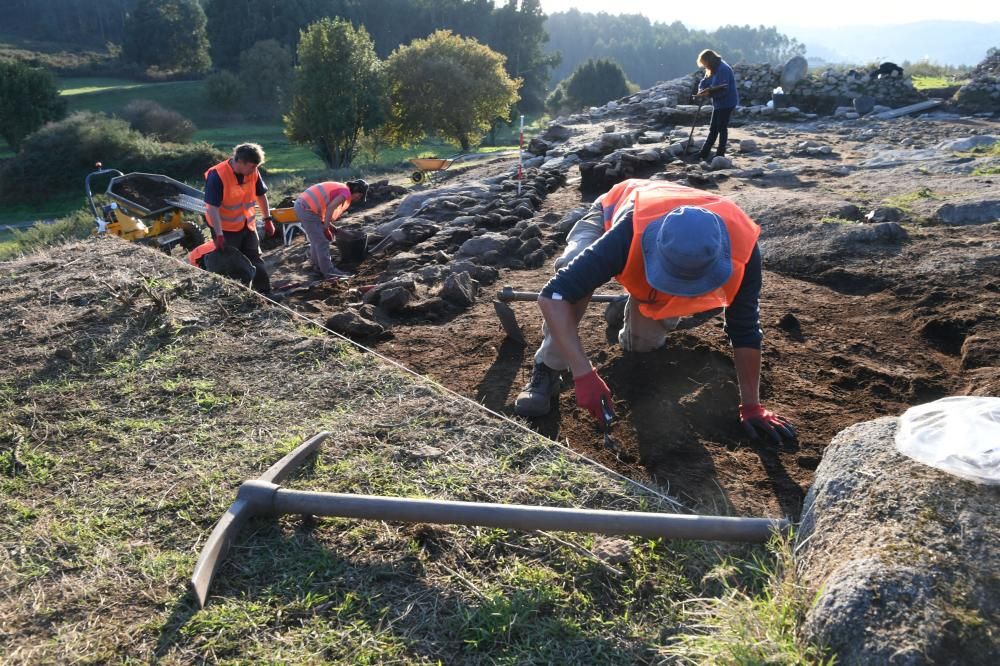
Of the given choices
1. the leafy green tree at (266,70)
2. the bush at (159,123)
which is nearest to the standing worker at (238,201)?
the bush at (159,123)

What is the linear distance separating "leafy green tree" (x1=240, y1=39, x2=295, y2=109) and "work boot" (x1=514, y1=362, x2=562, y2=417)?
165 feet

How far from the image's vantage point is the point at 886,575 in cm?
173

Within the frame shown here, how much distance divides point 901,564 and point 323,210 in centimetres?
645

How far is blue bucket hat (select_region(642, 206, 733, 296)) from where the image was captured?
8.38 ft

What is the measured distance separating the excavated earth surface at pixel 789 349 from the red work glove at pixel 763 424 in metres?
0.07

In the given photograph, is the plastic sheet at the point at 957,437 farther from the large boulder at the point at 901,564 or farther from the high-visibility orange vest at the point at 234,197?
the high-visibility orange vest at the point at 234,197

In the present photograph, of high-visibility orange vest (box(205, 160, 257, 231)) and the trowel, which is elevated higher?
high-visibility orange vest (box(205, 160, 257, 231))

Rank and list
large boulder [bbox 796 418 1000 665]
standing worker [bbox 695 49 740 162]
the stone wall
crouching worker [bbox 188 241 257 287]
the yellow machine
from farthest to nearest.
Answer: the stone wall → standing worker [bbox 695 49 740 162] → the yellow machine → crouching worker [bbox 188 241 257 287] → large boulder [bbox 796 418 1000 665]

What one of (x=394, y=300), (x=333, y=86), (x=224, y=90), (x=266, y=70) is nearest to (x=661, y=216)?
(x=394, y=300)

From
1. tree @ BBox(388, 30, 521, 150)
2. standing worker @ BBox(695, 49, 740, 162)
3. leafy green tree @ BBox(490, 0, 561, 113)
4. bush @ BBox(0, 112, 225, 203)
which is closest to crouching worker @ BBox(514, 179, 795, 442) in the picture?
standing worker @ BBox(695, 49, 740, 162)

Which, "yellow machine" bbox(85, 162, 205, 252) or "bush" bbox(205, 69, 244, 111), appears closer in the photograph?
"yellow machine" bbox(85, 162, 205, 252)

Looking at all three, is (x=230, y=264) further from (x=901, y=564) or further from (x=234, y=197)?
(x=901, y=564)

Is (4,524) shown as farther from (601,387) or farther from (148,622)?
(601,387)

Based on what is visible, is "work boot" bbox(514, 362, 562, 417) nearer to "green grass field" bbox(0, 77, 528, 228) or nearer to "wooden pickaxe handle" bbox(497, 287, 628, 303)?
"wooden pickaxe handle" bbox(497, 287, 628, 303)
